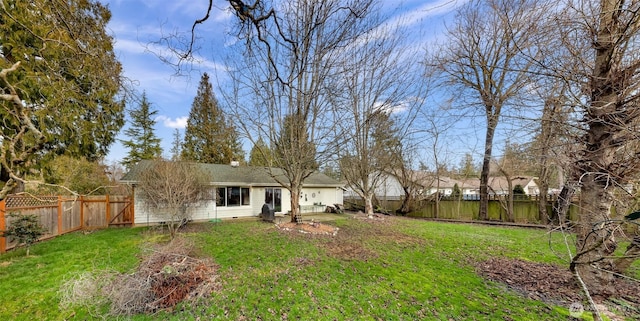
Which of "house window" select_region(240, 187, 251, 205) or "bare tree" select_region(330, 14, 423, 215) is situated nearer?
"bare tree" select_region(330, 14, 423, 215)

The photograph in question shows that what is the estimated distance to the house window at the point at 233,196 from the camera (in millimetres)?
14266

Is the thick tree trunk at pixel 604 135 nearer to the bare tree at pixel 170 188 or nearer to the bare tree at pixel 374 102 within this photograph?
the bare tree at pixel 374 102

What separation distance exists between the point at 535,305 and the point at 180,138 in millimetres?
27552

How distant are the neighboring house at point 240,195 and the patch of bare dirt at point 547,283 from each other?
9163 mm

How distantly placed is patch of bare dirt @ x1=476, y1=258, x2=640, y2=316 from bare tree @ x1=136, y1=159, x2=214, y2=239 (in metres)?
9.65

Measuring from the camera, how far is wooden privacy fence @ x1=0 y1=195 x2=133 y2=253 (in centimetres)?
722

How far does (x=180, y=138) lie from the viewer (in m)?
25.4

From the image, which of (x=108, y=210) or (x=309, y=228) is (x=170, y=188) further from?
(x=309, y=228)

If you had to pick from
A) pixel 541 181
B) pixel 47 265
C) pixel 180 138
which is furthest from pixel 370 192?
pixel 180 138

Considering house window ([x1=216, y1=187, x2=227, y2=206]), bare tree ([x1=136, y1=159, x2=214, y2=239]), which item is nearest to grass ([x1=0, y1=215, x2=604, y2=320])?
bare tree ([x1=136, y1=159, x2=214, y2=239])

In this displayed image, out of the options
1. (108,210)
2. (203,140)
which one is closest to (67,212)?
(108,210)

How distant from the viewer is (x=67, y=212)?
384 inches

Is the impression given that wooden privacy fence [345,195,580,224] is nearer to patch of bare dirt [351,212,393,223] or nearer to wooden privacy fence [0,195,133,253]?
patch of bare dirt [351,212,393,223]

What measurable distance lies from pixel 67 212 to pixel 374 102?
1402 cm
